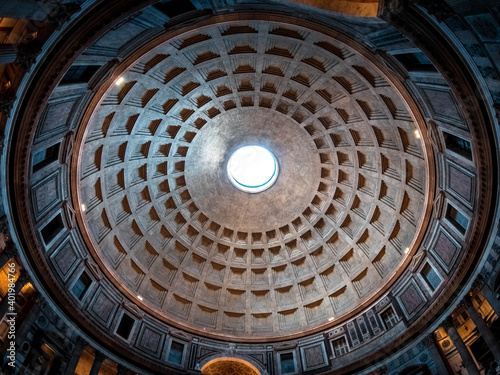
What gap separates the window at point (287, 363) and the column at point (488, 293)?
14.5 m

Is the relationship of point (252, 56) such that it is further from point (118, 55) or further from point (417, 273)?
point (417, 273)

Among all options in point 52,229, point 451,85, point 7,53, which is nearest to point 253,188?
point 52,229

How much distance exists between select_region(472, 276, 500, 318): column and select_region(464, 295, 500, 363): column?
1.10 meters

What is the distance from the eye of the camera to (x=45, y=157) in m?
23.2

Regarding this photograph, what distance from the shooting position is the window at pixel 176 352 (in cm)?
2953

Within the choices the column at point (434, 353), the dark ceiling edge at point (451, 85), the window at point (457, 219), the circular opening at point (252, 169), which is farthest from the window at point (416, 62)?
the circular opening at point (252, 169)

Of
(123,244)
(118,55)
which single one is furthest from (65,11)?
(123,244)

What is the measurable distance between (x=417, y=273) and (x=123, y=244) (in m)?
21.3

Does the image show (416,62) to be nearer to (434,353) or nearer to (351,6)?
(351,6)

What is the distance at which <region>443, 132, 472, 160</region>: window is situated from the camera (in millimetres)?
21513

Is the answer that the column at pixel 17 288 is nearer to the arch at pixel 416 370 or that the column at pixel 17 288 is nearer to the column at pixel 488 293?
the arch at pixel 416 370

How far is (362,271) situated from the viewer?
32.5m

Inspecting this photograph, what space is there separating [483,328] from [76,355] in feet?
70.9

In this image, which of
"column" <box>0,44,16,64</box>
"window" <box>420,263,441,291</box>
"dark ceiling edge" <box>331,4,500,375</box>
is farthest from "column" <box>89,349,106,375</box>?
"window" <box>420,263,441,291</box>
